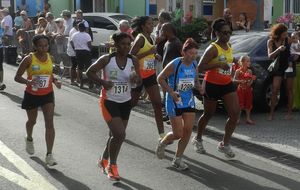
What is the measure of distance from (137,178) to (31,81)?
5.87 ft

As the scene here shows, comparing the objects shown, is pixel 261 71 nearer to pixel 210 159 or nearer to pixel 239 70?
pixel 239 70

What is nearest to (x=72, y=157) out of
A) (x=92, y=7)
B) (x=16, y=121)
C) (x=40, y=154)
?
(x=40, y=154)

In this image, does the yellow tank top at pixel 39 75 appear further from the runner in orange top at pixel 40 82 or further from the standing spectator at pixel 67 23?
the standing spectator at pixel 67 23

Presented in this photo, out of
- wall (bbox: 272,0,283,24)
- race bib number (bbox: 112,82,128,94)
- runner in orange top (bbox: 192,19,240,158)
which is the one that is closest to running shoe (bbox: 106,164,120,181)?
race bib number (bbox: 112,82,128,94)

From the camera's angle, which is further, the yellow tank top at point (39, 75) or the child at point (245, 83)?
the child at point (245, 83)

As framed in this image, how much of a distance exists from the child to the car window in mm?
11938

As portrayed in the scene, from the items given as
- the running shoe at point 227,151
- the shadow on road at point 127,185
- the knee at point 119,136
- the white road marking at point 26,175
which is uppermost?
the knee at point 119,136

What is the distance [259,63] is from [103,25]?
1186 cm

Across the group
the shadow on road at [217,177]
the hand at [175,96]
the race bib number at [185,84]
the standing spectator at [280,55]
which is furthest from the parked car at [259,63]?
the hand at [175,96]

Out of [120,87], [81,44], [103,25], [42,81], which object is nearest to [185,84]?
[120,87]

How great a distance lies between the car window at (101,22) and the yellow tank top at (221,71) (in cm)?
1420

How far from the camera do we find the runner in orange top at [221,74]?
7320 mm

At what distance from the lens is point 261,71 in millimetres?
10711

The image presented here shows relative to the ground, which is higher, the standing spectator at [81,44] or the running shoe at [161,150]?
the standing spectator at [81,44]
